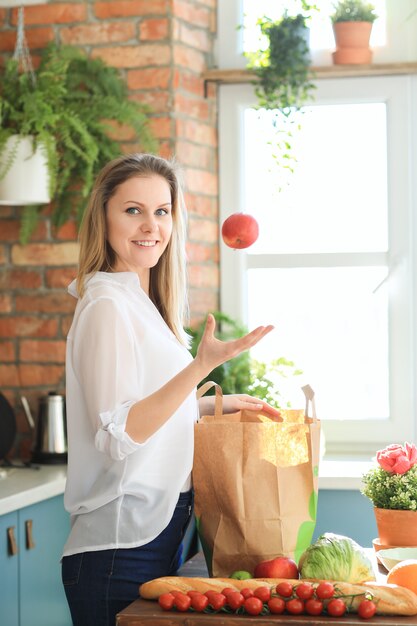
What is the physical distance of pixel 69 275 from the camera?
333cm

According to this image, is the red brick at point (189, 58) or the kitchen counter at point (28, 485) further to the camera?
the red brick at point (189, 58)

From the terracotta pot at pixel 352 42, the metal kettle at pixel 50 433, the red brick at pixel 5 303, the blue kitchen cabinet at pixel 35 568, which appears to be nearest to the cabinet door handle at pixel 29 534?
the blue kitchen cabinet at pixel 35 568

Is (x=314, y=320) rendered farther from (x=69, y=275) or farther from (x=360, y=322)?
(x=69, y=275)

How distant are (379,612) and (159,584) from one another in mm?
356

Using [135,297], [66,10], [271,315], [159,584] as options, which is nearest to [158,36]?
[66,10]

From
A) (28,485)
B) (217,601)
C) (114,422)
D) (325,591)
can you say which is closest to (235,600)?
(217,601)

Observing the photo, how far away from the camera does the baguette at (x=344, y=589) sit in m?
1.47

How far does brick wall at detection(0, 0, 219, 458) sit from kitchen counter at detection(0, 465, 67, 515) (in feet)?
1.03

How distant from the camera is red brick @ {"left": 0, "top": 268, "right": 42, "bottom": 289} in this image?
3359 millimetres

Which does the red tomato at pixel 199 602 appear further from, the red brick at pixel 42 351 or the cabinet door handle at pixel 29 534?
the red brick at pixel 42 351

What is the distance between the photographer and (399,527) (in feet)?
6.17

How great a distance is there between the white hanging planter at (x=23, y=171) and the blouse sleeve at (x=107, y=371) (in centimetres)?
148

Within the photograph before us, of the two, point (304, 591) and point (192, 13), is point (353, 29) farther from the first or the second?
point (304, 591)

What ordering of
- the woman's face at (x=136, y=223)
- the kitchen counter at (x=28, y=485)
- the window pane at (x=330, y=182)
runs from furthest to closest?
the window pane at (x=330, y=182), the kitchen counter at (x=28, y=485), the woman's face at (x=136, y=223)
